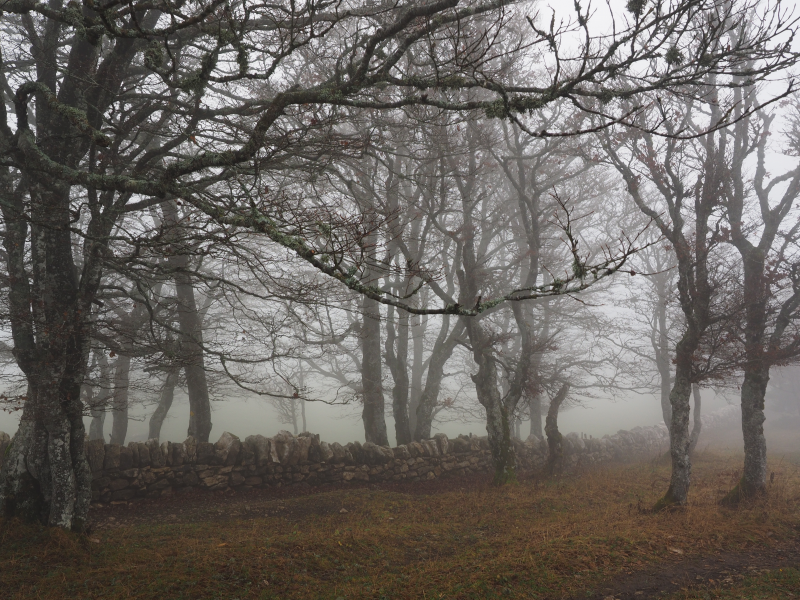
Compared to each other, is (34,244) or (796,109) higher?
(796,109)

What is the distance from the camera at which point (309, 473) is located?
10.2m

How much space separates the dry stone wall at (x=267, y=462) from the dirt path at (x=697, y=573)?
653 centimetres

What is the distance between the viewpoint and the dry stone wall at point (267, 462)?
8.49 meters

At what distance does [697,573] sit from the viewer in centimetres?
542

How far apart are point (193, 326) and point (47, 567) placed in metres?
7.49

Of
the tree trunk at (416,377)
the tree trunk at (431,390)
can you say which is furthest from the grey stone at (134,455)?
the tree trunk at (416,377)

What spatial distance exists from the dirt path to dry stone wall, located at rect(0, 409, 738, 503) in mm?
6526

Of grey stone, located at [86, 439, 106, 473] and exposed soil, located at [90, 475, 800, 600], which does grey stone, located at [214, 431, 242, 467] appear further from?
grey stone, located at [86, 439, 106, 473]

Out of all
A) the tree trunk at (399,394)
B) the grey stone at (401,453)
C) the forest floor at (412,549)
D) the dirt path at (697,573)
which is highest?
the tree trunk at (399,394)

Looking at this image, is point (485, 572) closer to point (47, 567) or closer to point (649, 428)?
point (47, 567)

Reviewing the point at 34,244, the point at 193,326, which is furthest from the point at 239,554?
the point at 193,326

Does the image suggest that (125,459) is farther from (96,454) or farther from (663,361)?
(663,361)

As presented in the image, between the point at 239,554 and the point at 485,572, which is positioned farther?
the point at 239,554

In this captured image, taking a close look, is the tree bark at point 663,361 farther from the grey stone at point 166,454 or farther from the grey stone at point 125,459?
the grey stone at point 125,459
